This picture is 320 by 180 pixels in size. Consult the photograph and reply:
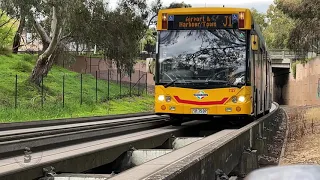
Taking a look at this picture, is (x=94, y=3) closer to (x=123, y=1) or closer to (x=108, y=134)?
(x=123, y=1)

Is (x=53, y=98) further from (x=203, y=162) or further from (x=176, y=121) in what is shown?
(x=203, y=162)

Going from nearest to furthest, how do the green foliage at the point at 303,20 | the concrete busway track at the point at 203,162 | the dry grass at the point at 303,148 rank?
the concrete busway track at the point at 203,162, the dry grass at the point at 303,148, the green foliage at the point at 303,20

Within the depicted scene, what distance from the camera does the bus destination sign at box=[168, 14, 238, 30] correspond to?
1504 centimetres

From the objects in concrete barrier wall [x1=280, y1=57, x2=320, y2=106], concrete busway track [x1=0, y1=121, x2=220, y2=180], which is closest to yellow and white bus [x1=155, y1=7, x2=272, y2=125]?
concrete busway track [x1=0, y1=121, x2=220, y2=180]

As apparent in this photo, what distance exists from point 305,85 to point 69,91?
33089 millimetres

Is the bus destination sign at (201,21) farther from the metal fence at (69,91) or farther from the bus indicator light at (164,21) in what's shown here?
the metal fence at (69,91)

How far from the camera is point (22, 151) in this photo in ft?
27.7

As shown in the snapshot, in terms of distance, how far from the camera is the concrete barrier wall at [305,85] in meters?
56.0

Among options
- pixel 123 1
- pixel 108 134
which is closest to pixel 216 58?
pixel 108 134

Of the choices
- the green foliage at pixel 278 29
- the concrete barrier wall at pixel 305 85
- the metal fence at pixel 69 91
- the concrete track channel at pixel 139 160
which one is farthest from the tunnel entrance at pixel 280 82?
the concrete track channel at pixel 139 160

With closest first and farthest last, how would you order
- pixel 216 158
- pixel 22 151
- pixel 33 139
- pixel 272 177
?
pixel 272 177 → pixel 216 158 → pixel 22 151 → pixel 33 139

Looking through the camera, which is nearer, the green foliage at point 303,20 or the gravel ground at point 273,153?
the gravel ground at point 273,153

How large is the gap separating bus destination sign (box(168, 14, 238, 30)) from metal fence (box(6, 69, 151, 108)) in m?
15.5

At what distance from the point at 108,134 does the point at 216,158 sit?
5745 mm
